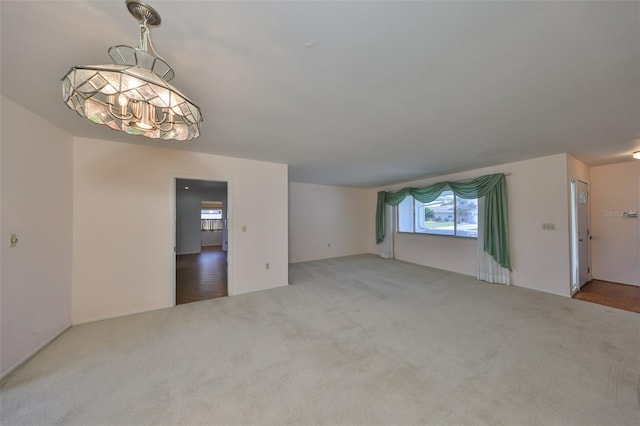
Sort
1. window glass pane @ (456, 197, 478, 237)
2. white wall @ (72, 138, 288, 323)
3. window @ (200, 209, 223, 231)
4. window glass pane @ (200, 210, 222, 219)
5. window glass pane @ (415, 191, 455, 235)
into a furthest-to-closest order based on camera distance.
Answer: window glass pane @ (200, 210, 222, 219)
window @ (200, 209, 223, 231)
window glass pane @ (415, 191, 455, 235)
window glass pane @ (456, 197, 478, 237)
white wall @ (72, 138, 288, 323)

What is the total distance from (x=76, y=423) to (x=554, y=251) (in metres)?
5.87

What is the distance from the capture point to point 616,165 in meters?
4.14

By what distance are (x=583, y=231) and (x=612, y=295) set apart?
1.12 metres

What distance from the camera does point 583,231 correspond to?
4031 millimetres

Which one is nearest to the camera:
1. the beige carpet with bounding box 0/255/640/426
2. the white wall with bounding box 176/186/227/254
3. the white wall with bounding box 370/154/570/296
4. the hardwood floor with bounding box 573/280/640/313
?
the beige carpet with bounding box 0/255/640/426

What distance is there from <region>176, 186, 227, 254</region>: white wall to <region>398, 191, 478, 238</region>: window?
641 cm

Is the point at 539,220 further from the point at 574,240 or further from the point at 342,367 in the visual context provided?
the point at 342,367

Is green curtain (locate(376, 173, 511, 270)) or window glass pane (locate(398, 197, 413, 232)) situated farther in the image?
window glass pane (locate(398, 197, 413, 232))

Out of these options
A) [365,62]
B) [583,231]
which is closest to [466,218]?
[583,231]

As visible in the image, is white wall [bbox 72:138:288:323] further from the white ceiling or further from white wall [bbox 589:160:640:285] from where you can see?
white wall [bbox 589:160:640:285]

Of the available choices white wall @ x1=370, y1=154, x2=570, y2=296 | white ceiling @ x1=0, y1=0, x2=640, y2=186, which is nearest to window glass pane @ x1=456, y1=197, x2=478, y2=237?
white wall @ x1=370, y1=154, x2=570, y2=296

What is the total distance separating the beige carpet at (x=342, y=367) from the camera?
4.83ft

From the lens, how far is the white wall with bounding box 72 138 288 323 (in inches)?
108

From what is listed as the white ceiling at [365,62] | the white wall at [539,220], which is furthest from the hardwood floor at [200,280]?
the white wall at [539,220]
